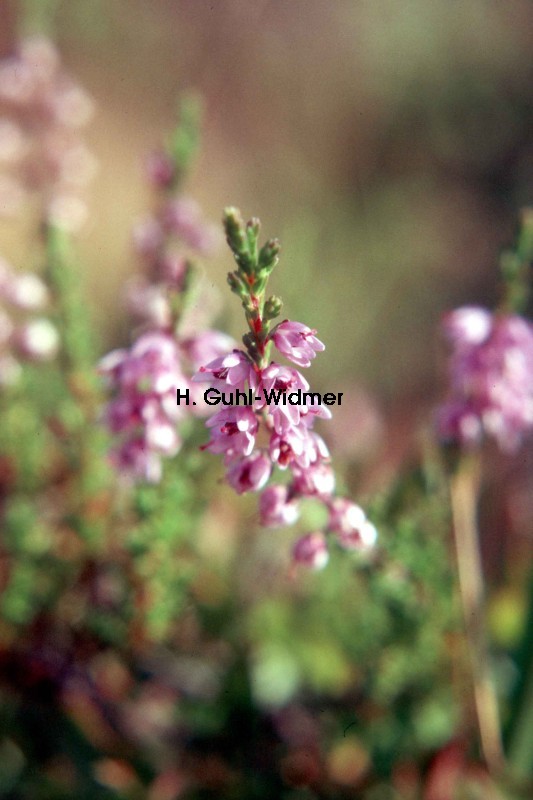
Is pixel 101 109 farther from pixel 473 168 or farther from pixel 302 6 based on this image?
pixel 473 168

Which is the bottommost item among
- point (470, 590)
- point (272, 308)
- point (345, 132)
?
point (470, 590)

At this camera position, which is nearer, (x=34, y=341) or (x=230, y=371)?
(x=230, y=371)

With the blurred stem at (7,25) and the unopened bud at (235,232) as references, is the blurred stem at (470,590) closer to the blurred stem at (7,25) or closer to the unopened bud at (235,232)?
the unopened bud at (235,232)

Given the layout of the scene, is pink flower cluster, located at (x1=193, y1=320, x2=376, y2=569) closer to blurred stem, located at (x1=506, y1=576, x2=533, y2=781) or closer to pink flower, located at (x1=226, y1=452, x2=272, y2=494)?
pink flower, located at (x1=226, y1=452, x2=272, y2=494)

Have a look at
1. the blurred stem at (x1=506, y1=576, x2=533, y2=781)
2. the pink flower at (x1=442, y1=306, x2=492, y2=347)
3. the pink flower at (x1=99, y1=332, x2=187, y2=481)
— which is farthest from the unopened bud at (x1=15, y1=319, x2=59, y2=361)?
the blurred stem at (x1=506, y1=576, x2=533, y2=781)

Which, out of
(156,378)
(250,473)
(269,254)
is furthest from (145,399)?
(269,254)

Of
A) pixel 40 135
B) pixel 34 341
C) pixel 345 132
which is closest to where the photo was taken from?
pixel 34 341

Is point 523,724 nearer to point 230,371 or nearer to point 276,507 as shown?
point 276,507
